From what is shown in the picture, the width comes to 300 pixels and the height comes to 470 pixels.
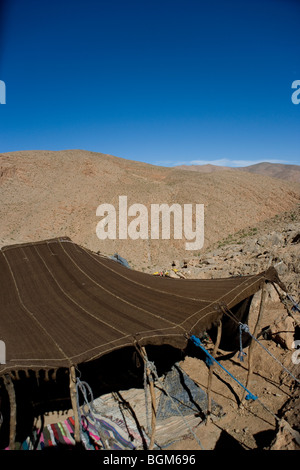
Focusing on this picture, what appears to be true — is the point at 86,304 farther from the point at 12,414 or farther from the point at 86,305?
the point at 12,414

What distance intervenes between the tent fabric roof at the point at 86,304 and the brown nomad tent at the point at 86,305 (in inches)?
0.5

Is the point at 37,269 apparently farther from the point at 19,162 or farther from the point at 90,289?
the point at 19,162

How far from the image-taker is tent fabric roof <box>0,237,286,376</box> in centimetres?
450

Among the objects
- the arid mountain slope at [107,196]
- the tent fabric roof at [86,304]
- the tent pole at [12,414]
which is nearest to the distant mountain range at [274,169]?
the arid mountain slope at [107,196]

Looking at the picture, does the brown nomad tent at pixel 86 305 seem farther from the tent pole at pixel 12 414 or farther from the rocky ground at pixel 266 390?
the rocky ground at pixel 266 390

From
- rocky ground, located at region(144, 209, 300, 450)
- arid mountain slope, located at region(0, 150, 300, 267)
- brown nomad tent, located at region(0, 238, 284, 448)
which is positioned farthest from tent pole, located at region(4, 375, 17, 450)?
arid mountain slope, located at region(0, 150, 300, 267)

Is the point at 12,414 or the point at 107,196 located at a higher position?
the point at 107,196

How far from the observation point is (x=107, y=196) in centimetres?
3625

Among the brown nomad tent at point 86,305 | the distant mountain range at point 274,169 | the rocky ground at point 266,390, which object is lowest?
the rocky ground at point 266,390

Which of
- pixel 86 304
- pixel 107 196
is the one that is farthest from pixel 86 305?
pixel 107 196

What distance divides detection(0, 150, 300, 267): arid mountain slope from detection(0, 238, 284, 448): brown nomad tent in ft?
58.1

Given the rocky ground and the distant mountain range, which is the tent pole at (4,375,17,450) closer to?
the rocky ground

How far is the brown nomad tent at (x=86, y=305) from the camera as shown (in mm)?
4473

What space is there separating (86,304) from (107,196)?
31204 mm
